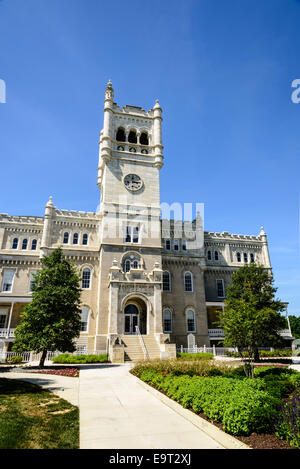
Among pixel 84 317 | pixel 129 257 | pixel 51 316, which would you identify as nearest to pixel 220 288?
pixel 129 257

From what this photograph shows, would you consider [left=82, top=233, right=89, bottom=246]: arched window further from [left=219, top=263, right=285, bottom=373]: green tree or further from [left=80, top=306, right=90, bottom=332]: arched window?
[left=219, top=263, right=285, bottom=373]: green tree

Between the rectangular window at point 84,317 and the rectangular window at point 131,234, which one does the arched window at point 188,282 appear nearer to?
the rectangular window at point 131,234

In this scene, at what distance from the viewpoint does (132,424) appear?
24.5 ft

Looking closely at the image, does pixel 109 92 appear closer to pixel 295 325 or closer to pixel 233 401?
pixel 233 401

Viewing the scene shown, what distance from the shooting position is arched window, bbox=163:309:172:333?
34759mm

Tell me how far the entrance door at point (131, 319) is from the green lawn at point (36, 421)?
20482 mm

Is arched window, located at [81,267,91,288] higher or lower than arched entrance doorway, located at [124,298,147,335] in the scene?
higher

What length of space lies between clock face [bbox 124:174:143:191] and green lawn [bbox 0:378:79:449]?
93.7ft

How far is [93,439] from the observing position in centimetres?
636

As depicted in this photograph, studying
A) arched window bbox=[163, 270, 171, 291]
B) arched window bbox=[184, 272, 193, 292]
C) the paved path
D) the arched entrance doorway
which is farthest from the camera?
arched window bbox=[184, 272, 193, 292]

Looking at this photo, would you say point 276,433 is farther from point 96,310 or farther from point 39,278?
point 96,310

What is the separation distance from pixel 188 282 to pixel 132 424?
30.8 m

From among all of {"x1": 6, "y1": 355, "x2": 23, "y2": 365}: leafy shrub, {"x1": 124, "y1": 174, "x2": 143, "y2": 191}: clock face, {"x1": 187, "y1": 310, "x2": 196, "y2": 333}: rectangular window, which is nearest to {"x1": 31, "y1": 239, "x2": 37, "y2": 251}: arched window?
{"x1": 124, "y1": 174, "x2": 143, "y2": 191}: clock face

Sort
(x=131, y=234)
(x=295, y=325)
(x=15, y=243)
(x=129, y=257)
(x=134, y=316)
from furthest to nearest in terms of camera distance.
Answer: (x=295, y=325) → (x=131, y=234) → (x=15, y=243) → (x=129, y=257) → (x=134, y=316)
